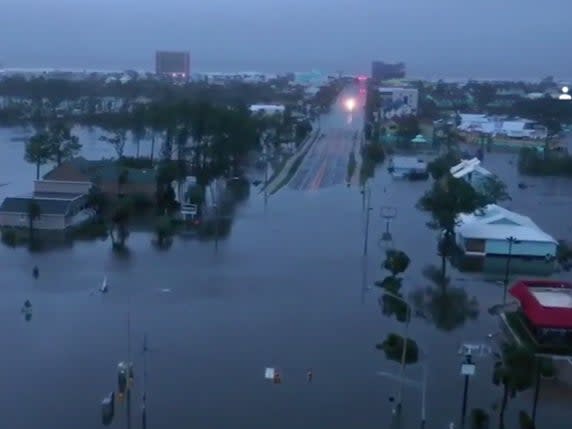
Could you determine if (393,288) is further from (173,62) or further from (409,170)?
(173,62)

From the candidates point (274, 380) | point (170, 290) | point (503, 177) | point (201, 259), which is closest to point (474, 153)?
point (503, 177)

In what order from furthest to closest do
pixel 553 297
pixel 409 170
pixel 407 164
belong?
pixel 407 164, pixel 409 170, pixel 553 297

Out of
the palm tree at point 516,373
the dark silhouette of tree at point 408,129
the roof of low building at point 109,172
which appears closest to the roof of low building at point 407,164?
the dark silhouette of tree at point 408,129

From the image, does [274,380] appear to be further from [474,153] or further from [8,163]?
[474,153]

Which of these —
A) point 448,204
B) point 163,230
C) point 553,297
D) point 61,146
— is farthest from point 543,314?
point 61,146

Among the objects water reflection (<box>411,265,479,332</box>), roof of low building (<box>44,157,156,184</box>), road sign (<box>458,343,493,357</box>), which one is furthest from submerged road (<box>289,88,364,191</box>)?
road sign (<box>458,343,493,357</box>)

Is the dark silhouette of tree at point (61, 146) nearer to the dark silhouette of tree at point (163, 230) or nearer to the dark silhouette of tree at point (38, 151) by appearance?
the dark silhouette of tree at point (38, 151)
